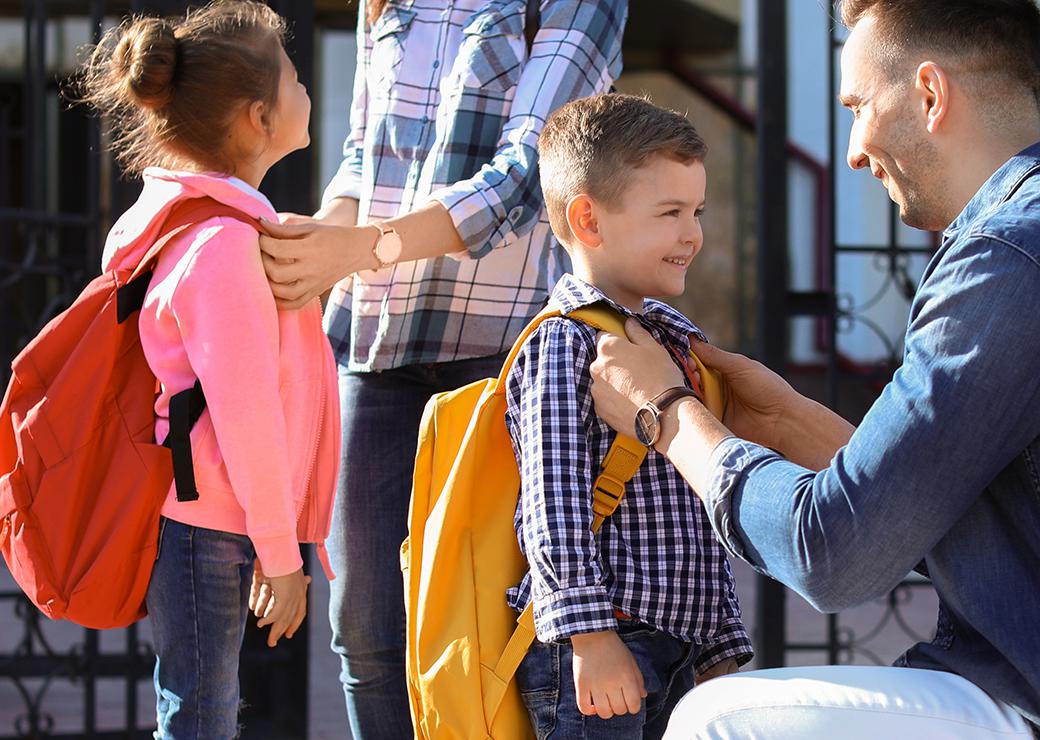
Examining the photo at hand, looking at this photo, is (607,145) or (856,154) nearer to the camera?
(856,154)

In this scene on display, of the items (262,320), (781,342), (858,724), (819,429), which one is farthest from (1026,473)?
(781,342)

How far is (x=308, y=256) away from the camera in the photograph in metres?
2.20

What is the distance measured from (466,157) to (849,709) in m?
1.28

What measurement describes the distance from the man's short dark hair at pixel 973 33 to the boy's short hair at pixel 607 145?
16.2 inches

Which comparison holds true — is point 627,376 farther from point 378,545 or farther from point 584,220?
point 378,545

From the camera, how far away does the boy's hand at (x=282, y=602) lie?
2203 millimetres

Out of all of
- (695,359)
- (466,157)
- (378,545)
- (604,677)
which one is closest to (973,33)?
(695,359)

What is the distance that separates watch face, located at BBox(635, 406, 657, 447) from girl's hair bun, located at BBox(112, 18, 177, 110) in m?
1.03

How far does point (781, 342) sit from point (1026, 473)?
8.64 ft

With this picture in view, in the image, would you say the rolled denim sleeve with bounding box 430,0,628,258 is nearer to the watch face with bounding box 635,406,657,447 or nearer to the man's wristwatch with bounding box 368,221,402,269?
the man's wristwatch with bounding box 368,221,402,269

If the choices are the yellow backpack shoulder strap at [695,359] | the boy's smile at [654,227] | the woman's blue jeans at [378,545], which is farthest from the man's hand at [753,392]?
the woman's blue jeans at [378,545]

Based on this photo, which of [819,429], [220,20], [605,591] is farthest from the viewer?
[220,20]

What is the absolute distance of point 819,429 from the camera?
200cm

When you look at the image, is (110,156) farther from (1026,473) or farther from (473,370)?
(1026,473)
